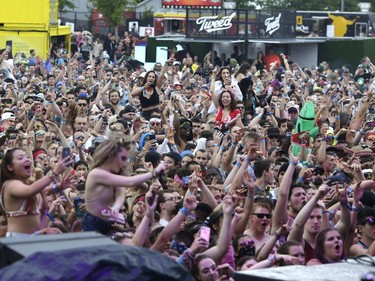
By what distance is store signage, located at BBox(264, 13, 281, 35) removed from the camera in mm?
35094

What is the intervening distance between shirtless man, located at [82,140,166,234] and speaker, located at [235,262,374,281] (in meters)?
2.92

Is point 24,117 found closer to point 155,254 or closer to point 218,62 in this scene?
point 155,254

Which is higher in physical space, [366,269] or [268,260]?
[366,269]

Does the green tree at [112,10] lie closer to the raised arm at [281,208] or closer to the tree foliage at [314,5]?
the tree foliage at [314,5]

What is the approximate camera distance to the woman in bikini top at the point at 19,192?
7.77 meters

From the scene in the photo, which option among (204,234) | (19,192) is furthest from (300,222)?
(19,192)

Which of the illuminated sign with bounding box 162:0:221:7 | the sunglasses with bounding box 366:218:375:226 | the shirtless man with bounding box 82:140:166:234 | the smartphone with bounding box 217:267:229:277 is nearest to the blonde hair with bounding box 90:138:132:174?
the shirtless man with bounding box 82:140:166:234

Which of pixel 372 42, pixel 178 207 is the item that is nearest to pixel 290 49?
pixel 372 42

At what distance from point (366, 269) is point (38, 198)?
379 centimetres

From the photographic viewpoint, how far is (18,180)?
791 cm

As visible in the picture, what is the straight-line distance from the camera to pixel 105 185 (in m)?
7.76

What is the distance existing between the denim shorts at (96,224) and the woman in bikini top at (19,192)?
13.6 inches

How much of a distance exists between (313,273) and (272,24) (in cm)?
3092

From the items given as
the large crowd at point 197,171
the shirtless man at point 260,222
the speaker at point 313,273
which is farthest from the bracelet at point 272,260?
the speaker at point 313,273
